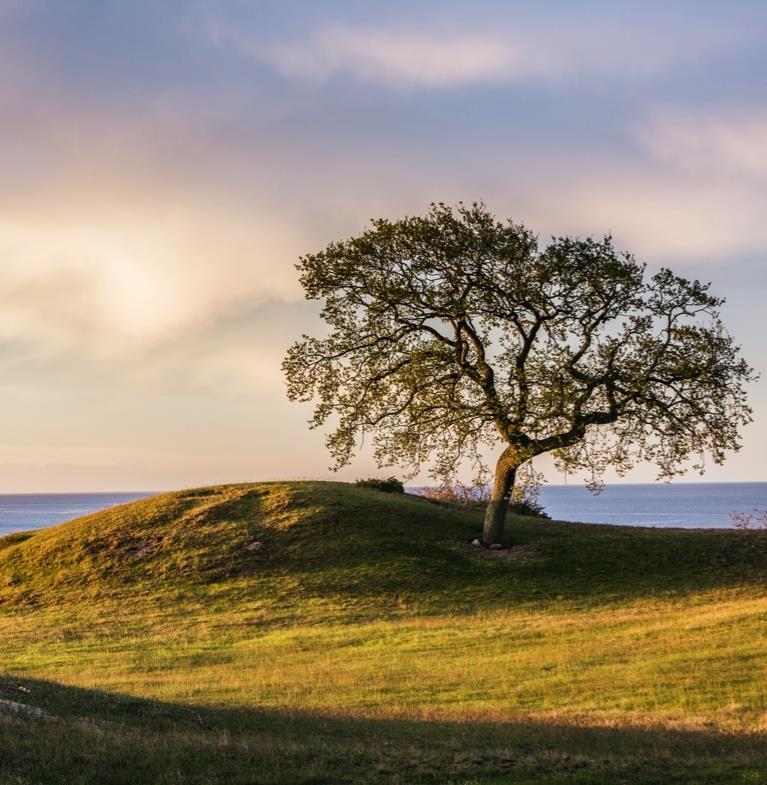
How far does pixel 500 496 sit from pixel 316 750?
30806 millimetres

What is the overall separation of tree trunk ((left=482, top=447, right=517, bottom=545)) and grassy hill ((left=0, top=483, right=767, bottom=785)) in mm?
1371

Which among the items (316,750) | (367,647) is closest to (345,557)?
(367,647)

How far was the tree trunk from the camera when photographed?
44.0 m

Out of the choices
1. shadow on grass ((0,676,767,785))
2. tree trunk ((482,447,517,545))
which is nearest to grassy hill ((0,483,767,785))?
shadow on grass ((0,676,767,785))

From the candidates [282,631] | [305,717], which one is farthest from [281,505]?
[305,717]

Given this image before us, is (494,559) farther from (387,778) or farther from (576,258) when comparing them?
(387,778)

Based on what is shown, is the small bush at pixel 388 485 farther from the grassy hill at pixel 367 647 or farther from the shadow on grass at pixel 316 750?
the shadow on grass at pixel 316 750

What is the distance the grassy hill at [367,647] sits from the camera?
14.1m

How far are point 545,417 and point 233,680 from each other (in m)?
20.5

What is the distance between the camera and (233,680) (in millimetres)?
25344

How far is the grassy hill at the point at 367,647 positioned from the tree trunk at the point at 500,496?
54.0 inches

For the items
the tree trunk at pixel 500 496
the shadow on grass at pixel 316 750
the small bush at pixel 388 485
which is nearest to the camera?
the shadow on grass at pixel 316 750

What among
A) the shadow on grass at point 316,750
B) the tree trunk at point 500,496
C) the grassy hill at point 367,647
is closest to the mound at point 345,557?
the grassy hill at point 367,647

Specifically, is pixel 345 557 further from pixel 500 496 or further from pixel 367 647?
pixel 367 647
